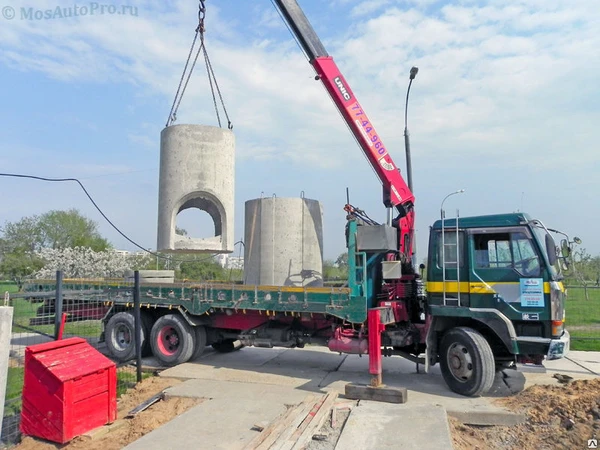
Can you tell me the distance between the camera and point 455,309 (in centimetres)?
745

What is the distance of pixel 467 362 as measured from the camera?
724 centimetres

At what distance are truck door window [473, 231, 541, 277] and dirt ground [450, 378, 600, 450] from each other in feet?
5.63

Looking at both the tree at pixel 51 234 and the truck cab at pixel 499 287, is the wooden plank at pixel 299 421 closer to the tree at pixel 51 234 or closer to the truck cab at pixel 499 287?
the truck cab at pixel 499 287

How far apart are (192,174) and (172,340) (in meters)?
3.61

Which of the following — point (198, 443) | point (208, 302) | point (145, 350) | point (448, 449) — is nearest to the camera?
point (448, 449)

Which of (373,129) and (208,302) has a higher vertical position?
(373,129)

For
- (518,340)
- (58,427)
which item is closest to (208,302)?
(58,427)

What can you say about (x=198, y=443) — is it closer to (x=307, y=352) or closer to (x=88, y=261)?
(x=307, y=352)

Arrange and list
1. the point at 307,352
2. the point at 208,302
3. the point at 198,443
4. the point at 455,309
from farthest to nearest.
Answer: the point at 307,352 < the point at 208,302 < the point at 455,309 < the point at 198,443

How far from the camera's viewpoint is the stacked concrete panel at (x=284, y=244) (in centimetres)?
1017

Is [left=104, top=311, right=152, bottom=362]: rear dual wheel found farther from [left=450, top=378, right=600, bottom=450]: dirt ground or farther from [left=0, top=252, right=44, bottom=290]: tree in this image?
[left=0, top=252, right=44, bottom=290]: tree

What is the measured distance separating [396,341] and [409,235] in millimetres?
2218

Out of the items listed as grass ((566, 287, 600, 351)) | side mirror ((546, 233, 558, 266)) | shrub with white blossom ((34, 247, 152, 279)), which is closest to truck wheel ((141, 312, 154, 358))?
side mirror ((546, 233, 558, 266))

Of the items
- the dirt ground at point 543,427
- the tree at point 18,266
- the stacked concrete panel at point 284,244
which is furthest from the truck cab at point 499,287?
the tree at point 18,266
